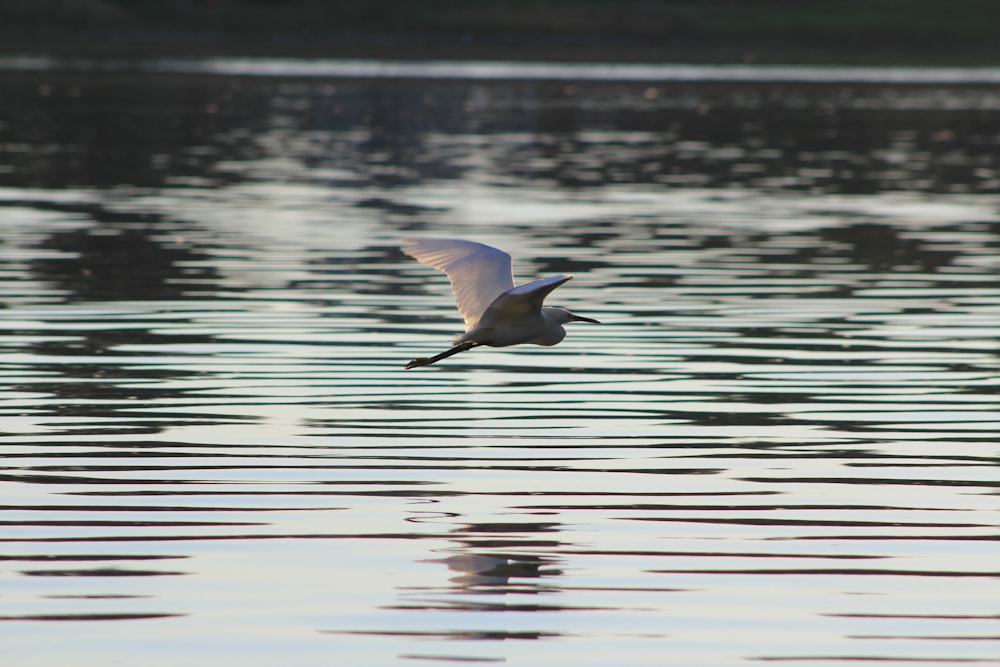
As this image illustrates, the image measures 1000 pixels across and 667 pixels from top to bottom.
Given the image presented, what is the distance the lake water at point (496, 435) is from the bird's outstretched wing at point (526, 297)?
34.2 inches

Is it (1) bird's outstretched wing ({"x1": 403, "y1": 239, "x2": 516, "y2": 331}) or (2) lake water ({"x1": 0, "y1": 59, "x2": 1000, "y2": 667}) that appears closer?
(2) lake water ({"x1": 0, "y1": 59, "x2": 1000, "y2": 667})

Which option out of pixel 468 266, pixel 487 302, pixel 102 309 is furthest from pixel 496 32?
pixel 487 302

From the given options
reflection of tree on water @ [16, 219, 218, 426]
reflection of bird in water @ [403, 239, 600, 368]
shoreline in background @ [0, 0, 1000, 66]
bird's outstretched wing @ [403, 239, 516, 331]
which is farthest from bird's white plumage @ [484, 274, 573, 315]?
shoreline in background @ [0, 0, 1000, 66]

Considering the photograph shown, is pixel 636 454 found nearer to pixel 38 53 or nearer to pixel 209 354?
pixel 209 354

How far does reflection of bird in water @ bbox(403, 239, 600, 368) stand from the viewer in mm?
11219

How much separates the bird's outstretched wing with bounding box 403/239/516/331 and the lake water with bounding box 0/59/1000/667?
885 millimetres

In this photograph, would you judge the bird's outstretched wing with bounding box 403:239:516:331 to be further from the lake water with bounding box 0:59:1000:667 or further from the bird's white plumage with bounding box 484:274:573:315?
the lake water with bounding box 0:59:1000:667

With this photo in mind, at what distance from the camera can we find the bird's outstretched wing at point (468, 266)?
11539 mm

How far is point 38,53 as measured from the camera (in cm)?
8181

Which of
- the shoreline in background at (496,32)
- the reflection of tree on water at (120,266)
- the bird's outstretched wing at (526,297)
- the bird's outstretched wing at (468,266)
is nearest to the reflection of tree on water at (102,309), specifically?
the reflection of tree on water at (120,266)

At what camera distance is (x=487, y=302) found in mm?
11469

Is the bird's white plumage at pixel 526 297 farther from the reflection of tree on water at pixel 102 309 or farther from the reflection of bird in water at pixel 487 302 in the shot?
the reflection of tree on water at pixel 102 309

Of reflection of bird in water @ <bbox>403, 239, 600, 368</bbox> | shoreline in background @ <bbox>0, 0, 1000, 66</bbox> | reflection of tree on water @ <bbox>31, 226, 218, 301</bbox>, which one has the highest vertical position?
reflection of bird in water @ <bbox>403, 239, 600, 368</bbox>

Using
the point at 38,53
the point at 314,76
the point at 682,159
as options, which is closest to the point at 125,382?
the point at 682,159
